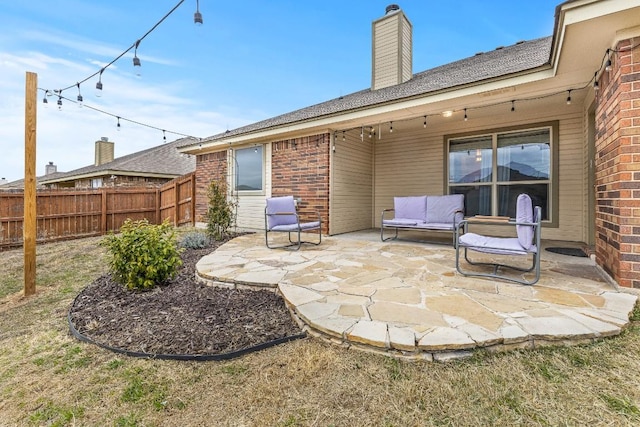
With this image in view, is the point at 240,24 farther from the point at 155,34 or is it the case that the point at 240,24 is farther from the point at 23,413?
the point at 23,413

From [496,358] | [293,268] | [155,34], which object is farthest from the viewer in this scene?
[155,34]

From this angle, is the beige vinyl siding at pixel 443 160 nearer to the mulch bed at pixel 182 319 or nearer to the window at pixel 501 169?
the window at pixel 501 169

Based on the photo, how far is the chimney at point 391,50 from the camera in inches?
306

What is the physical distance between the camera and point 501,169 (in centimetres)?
580

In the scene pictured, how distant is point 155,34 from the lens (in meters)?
4.84

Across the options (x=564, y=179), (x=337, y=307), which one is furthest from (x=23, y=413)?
(x=564, y=179)

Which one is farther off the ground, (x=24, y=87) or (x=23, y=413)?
(x=24, y=87)

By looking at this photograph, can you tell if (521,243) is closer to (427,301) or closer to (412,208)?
(427,301)

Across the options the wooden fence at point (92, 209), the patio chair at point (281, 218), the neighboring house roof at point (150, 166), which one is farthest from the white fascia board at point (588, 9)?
the neighboring house roof at point (150, 166)

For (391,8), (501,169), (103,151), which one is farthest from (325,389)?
(103,151)

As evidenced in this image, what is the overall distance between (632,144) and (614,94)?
0.59 m

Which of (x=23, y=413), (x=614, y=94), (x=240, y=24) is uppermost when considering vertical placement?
(x=240, y=24)

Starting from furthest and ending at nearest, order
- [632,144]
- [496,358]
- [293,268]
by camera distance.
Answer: [293,268] < [632,144] < [496,358]

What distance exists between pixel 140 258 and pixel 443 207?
4775mm
